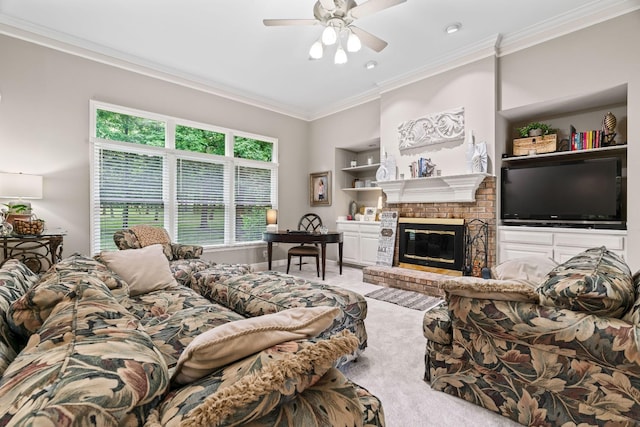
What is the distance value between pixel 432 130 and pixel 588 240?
7.50 ft

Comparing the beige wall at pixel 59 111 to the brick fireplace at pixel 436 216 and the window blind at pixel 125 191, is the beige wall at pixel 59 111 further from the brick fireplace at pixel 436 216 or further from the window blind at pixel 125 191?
the brick fireplace at pixel 436 216

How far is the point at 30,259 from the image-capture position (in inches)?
125

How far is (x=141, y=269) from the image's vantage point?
7.62 ft

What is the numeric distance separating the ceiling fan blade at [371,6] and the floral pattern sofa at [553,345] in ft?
7.34

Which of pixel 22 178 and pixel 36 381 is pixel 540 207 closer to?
pixel 36 381

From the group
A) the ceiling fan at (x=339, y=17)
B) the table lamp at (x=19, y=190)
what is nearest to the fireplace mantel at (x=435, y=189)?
the ceiling fan at (x=339, y=17)

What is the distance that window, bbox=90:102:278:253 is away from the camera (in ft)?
12.8

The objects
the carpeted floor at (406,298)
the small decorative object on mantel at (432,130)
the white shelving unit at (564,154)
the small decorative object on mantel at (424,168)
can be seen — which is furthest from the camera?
the small decorative object on mantel at (424,168)

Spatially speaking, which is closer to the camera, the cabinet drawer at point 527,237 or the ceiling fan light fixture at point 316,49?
the ceiling fan light fixture at point 316,49

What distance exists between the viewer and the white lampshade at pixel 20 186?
2.89 m

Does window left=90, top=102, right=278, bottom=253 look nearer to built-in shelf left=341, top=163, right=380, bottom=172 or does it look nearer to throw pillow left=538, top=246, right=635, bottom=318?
built-in shelf left=341, top=163, right=380, bottom=172

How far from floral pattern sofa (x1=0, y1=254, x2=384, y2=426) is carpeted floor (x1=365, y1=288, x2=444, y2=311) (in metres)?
2.72

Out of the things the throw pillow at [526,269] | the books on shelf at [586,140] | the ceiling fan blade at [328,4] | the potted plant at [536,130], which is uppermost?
the ceiling fan blade at [328,4]

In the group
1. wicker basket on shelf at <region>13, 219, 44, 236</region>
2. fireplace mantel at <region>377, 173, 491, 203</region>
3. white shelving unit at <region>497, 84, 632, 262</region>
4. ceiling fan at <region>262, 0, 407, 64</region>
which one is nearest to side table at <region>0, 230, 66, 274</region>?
wicker basket on shelf at <region>13, 219, 44, 236</region>
